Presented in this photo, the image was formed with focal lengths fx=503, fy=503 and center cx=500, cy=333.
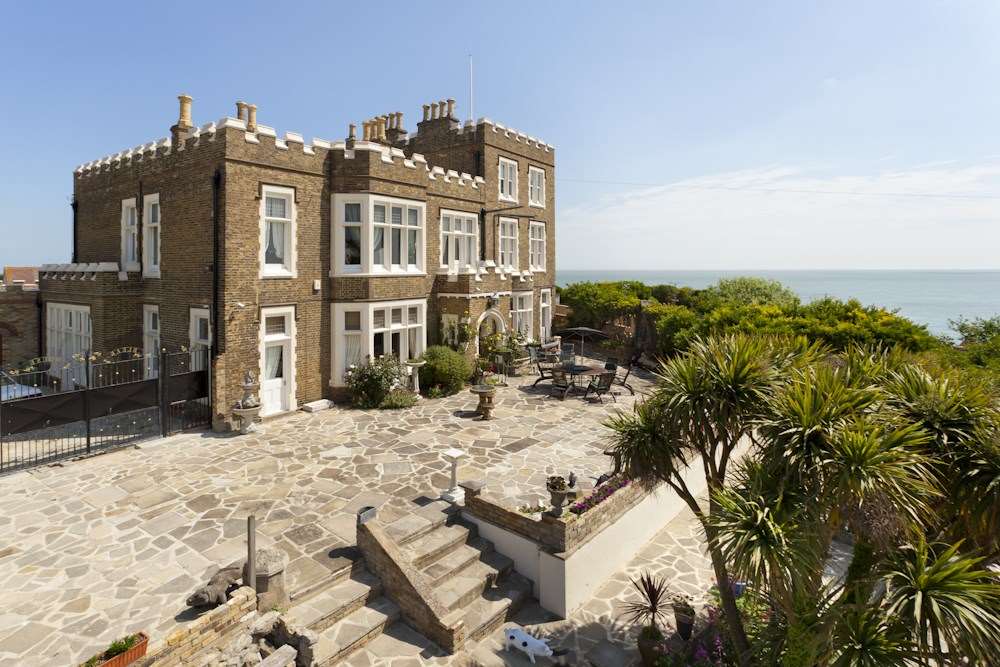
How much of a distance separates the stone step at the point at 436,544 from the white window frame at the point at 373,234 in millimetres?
10099

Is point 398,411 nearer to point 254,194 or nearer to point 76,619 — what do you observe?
point 254,194

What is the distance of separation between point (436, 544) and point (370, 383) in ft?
28.0

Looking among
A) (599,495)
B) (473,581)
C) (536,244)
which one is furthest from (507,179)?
(473,581)

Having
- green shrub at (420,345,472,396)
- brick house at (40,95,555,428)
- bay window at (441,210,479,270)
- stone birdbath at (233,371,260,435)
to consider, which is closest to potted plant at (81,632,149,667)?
stone birdbath at (233,371,260,435)

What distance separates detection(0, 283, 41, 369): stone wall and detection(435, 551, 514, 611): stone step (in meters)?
21.7

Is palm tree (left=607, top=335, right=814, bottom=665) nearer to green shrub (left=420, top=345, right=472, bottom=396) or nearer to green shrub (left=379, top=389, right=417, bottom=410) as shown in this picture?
green shrub (left=379, top=389, right=417, bottom=410)

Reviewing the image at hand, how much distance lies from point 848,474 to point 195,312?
1585 cm

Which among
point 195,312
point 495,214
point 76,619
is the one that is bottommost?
point 76,619

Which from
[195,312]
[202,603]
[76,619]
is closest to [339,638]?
[202,603]

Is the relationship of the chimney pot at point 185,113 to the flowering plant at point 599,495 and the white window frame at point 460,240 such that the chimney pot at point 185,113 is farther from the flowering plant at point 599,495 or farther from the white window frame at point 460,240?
the flowering plant at point 599,495

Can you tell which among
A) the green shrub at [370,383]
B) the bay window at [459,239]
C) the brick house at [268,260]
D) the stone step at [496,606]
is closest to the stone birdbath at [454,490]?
the stone step at [496,606]

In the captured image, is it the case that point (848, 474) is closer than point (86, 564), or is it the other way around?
point (848, 474)

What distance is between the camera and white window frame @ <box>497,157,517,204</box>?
24.1m

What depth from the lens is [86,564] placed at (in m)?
7.43
